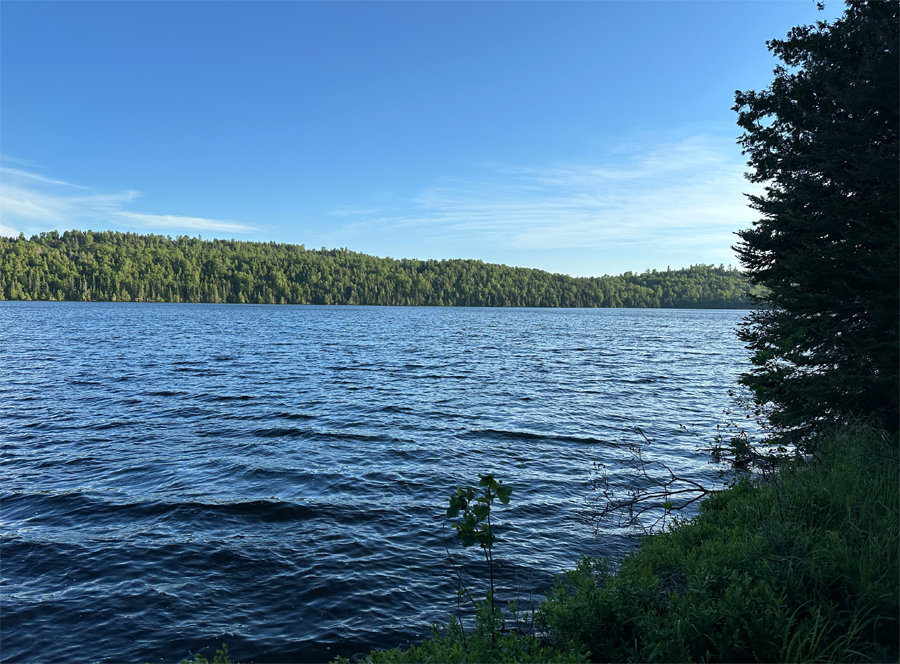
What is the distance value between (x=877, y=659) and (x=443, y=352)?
47.0 meters

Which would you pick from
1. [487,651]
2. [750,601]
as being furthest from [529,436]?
[487,651]

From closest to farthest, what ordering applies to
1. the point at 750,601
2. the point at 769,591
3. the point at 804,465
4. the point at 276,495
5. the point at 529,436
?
the point at 750,601 < the point at 769,591 < the point at 804,465 < the point at 276,495 < the point at 529,436

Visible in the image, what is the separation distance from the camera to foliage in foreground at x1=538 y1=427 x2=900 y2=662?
5.21 meters

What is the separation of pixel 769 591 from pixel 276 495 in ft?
38.1

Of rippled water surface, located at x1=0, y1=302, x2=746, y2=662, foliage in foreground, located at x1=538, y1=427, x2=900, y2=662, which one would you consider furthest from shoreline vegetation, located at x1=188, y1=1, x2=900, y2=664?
rippled water surface, located at x1=0, y1=302, x2=746, y2=662

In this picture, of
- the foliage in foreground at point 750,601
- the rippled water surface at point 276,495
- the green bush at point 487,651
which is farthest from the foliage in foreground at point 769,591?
the rippled water surface at point 276,495

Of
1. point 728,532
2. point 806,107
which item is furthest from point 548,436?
point 806,107

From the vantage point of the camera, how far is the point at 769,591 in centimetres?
560

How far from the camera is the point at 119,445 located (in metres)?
17.6

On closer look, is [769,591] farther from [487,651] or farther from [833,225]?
[833,225]

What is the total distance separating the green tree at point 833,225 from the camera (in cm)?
997

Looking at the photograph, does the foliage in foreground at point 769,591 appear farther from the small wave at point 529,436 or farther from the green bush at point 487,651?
the small wave at point 529,436

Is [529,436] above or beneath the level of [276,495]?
above

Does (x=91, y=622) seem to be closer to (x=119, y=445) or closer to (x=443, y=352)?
(x=119, y=445)
